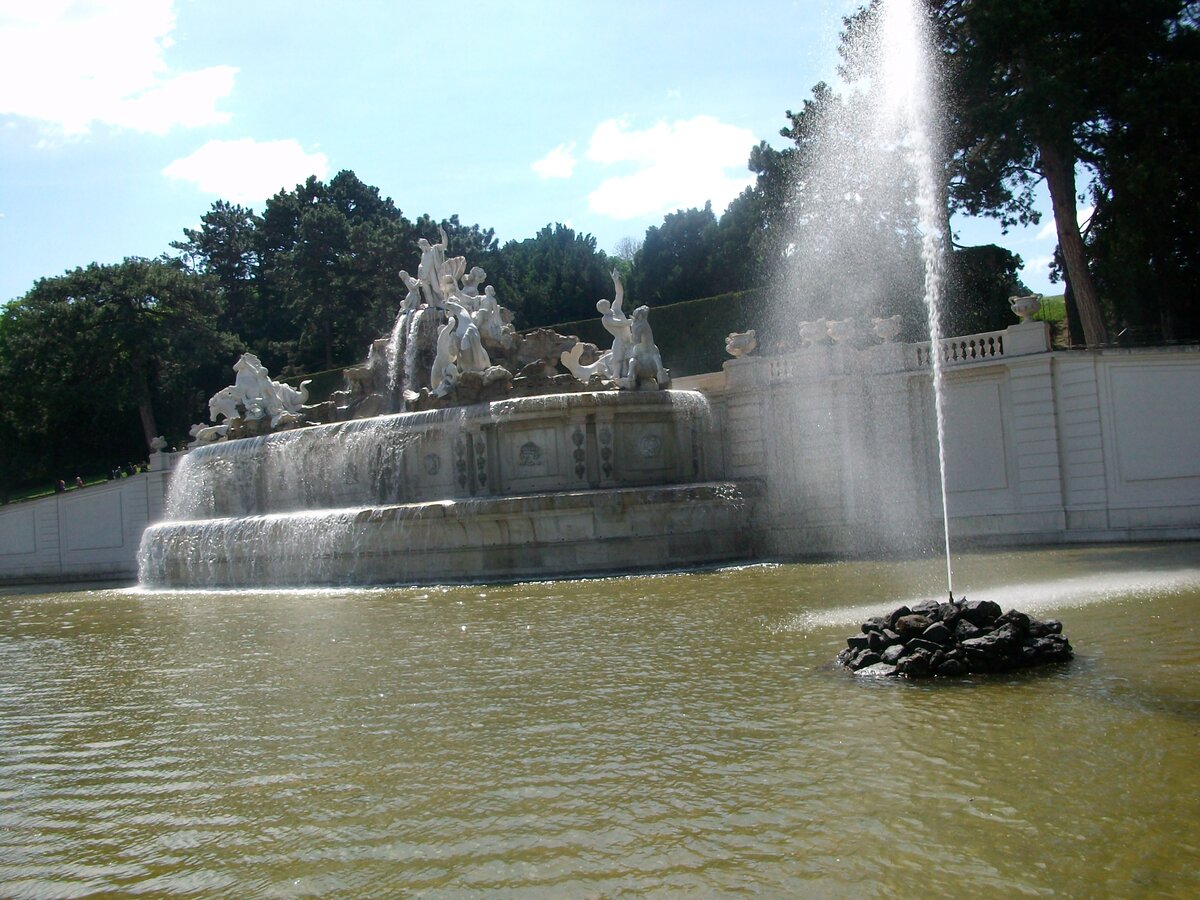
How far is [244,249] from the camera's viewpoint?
205 ft

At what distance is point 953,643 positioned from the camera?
23.7ft

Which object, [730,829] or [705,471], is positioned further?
[705,471]

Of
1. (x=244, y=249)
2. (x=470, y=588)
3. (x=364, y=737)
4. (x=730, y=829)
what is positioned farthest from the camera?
(x=244, y=249)

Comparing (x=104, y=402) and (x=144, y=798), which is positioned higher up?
(x=104, y=402)

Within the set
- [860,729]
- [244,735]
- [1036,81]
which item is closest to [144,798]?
[244,735]

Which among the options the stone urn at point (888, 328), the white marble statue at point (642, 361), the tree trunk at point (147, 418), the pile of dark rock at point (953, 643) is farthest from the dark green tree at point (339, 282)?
the pile of dark rock at point (953, 643)

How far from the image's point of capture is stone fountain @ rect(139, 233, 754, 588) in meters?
17.8

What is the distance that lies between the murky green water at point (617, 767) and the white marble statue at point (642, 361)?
10833 mm

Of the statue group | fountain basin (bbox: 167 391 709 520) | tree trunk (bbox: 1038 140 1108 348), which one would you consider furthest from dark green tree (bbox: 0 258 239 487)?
tree trunk (bbox: 1038 140 1108 348)

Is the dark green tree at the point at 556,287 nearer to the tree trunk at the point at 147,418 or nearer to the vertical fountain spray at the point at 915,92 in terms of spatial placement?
the tree trunk at the point at 147,418

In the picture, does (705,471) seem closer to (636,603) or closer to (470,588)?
(470,588)

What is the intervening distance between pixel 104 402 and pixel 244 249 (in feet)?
70.1

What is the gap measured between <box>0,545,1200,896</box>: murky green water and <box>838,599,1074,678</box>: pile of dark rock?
230 mm

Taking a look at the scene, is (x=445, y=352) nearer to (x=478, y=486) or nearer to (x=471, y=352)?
(x=471, y=352)
